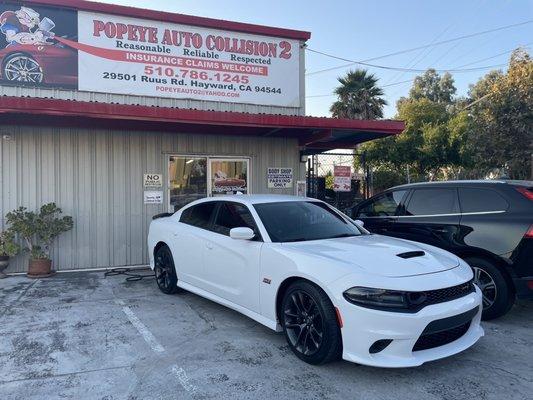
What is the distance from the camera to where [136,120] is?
25.9 ft

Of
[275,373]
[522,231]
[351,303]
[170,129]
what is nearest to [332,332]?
[351,303]

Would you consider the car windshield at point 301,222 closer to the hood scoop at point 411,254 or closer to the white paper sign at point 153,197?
the hood scoop at point 411,254

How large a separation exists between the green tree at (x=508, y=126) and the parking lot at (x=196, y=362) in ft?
A: 32.1

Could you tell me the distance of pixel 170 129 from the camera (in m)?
9.02

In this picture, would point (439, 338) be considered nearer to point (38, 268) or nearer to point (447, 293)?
point (447, 293)

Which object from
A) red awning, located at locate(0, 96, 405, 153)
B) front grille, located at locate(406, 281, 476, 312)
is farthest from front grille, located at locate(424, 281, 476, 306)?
red awning, located at locate(0, 96, 405, 153)

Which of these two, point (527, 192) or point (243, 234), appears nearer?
point (243, 234)

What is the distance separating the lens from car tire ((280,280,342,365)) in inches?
151

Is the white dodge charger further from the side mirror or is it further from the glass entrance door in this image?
the glass entrance door

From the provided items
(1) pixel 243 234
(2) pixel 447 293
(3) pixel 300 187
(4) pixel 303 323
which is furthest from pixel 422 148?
(4) pixel 303 323

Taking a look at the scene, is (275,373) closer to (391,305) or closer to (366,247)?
(391,305)

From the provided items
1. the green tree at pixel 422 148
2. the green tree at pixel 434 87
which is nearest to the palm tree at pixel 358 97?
→ the green tree at pixel 422 148

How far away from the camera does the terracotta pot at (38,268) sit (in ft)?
25.9

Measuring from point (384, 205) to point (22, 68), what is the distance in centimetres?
684
